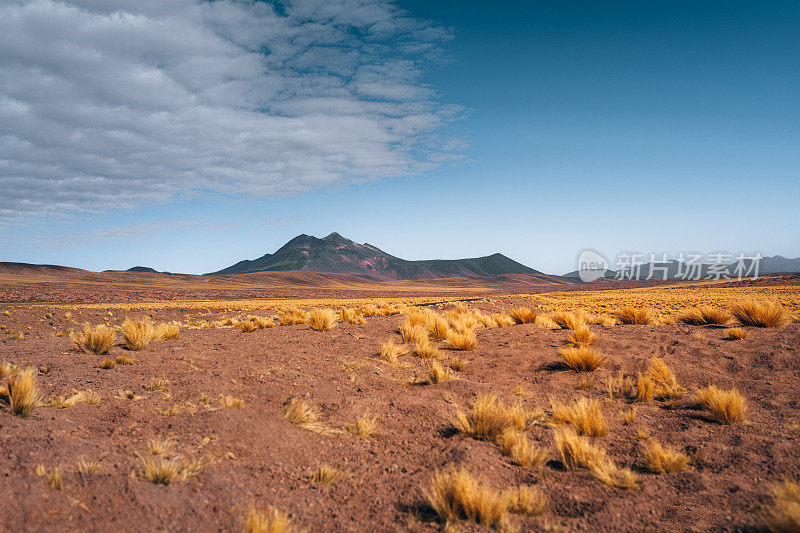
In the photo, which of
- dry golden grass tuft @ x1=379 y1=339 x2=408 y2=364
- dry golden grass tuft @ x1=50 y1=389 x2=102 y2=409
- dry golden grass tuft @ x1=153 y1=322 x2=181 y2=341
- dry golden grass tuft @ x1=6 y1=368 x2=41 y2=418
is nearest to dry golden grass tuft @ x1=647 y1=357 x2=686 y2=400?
dry golden grass tuft @ x1=379 y1=339 x2=408 y2=364

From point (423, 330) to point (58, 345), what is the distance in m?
9.92

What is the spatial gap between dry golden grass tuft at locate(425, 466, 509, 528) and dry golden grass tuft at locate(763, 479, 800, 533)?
2.00 metres

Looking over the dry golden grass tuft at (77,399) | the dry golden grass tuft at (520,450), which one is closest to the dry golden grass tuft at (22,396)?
the dry golden grass tuft at (77,399)

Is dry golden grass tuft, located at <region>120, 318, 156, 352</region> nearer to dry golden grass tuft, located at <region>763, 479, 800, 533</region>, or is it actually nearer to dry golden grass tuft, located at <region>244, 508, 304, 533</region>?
dry golden grass tuft, located at <region>244, 508, 304, 533</region>

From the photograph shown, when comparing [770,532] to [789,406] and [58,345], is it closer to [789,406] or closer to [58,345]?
[789,406]

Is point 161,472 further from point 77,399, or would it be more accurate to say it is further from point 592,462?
point 592,462

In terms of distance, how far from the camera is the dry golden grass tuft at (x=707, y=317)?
37.1 ft

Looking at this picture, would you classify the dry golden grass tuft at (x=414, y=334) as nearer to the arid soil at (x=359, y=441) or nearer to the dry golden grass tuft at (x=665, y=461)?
the arid soil at (x=359, y=441)

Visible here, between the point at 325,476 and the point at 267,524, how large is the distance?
121 cm

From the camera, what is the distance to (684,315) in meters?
12.7

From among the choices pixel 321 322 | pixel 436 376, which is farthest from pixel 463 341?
pixel 321 322

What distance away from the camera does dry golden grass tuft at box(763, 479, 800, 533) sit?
294 cm

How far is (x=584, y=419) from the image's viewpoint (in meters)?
5.55

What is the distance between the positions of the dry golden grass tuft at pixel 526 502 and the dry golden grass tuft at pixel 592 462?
833 millimetres
